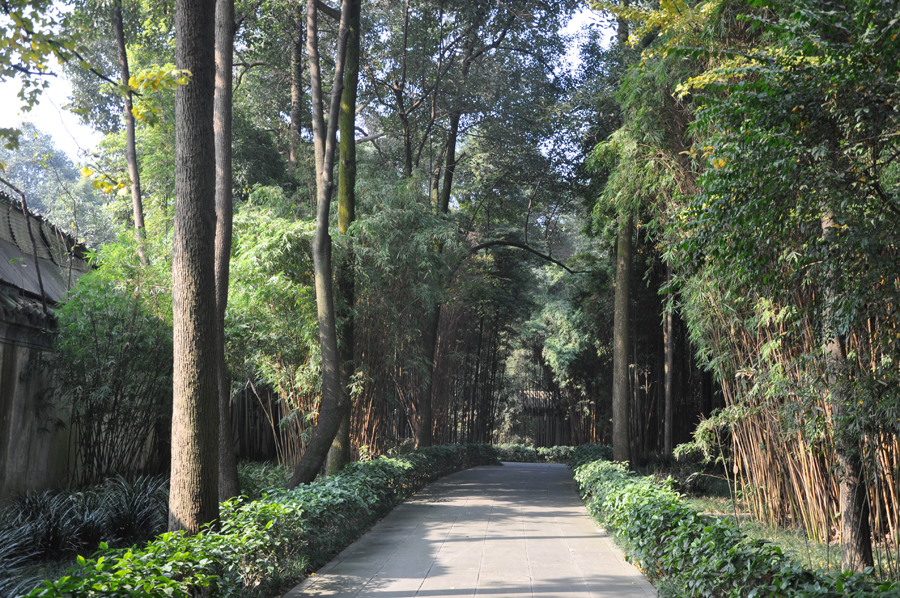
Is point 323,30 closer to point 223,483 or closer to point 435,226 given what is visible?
point 435,226

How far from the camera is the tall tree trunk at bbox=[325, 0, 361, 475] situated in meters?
7.39

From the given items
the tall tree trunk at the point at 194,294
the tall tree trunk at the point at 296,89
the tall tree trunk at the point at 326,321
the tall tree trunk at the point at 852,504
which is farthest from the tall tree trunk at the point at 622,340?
the tall tree trunk at the point at 194,294

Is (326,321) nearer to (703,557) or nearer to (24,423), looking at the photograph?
(24,423)

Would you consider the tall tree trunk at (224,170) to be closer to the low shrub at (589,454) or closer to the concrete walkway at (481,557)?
the concrete walkway at (481,557)

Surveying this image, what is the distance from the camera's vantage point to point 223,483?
563 centimetres

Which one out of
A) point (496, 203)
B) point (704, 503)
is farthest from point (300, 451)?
point (496, 203)

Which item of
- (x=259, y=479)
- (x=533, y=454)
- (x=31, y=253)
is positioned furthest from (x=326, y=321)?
(x=533, y=454)

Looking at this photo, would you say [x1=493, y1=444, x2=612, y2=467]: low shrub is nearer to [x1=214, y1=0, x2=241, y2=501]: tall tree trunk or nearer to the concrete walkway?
the concrete walkway

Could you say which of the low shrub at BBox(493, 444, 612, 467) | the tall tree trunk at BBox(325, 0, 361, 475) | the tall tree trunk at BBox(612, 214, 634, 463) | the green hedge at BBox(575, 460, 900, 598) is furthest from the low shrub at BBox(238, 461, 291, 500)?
the low shrub at BBox(493, 444, 612, 467)

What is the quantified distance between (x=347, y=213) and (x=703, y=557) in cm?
560

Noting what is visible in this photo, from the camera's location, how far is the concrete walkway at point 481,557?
420 cm

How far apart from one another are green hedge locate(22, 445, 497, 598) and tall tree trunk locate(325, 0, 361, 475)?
38 cm

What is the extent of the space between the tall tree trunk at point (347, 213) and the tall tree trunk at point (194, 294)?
11.0 feet

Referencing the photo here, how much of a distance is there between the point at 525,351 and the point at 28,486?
18479 millimetres
